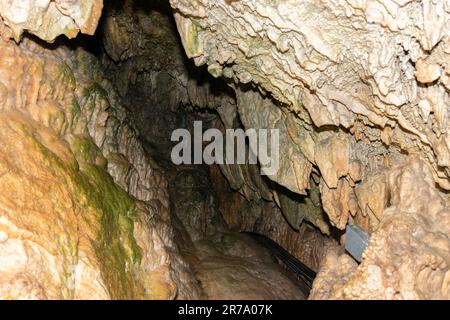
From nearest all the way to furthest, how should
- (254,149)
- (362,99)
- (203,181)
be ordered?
1. (362,99)
2. (254,149)
3. (203,181)

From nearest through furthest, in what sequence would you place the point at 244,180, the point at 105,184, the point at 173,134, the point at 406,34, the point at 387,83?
1. the point at 406,34
2. the point at 387,83
3. the point at 105,184
4. the point at 244,180
5. the point at 173,134

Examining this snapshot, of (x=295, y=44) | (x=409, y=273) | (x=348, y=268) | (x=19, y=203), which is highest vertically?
(x=295, y=44)

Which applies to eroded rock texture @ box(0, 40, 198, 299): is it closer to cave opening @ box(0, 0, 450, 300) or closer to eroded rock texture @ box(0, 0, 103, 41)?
cave opening @ box(0, 0, 450, 300)

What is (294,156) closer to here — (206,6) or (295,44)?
(295,44)

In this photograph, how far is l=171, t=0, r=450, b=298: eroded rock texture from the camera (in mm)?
6180

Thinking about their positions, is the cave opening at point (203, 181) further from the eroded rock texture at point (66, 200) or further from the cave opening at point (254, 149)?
the eroded rock texture at point (66, 200)

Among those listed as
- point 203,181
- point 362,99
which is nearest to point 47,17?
point 362,99

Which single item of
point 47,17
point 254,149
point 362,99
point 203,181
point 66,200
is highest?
point 47,17

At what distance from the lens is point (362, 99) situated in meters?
7.91

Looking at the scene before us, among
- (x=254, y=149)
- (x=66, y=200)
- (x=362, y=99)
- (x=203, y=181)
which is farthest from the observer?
(x=203, y=181)

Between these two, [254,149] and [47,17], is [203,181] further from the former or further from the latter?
[47,17]

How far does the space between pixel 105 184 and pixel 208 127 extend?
31.3 feet

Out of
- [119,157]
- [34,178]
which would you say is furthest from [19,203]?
[119,157]

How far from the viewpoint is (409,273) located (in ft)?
20.5
